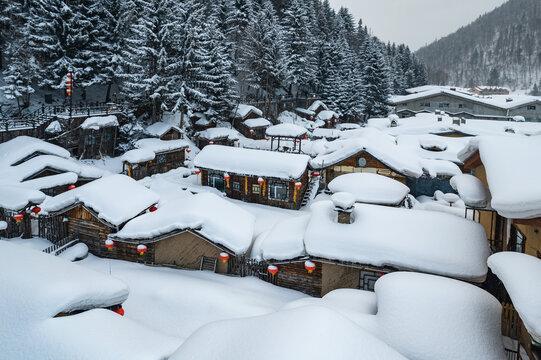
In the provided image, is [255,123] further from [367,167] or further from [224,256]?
[224,256]

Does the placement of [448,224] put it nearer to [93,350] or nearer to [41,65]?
[93,350]

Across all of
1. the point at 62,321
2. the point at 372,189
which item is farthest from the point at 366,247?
the point at 62,321

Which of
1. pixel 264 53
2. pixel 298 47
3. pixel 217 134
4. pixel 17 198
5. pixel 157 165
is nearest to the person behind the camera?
pixel 17 198

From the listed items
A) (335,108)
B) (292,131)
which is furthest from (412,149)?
(335,108)

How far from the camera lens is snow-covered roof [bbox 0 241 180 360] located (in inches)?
299

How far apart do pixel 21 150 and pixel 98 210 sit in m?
13.6

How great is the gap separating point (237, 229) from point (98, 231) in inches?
312

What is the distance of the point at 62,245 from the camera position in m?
19.3

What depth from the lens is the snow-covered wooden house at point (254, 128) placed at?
47.8 m

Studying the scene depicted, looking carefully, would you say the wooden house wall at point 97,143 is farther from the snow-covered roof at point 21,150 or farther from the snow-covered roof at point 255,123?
the snow-covered roof at point 255,123

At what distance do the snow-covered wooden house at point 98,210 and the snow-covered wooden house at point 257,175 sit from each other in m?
8.63

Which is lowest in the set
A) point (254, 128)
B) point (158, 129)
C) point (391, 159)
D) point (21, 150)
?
point (21, 150)

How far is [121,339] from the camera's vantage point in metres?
8.05

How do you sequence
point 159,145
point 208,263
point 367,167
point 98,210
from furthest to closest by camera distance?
1. point 159,145
2. point 367,167
3. point 98,210
4. point 208,263
